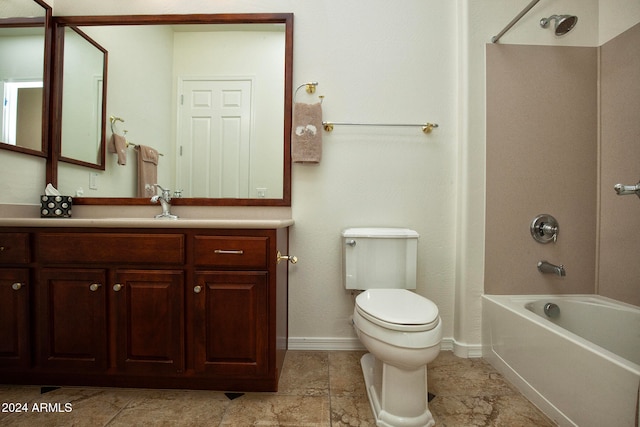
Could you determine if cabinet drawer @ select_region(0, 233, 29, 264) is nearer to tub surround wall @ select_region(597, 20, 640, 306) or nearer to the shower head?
the shower head

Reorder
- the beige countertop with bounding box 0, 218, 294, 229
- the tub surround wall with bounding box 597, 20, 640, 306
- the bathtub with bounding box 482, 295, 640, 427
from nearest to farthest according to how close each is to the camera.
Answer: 1. the bathtub with bounding box 482, 295, 640, 427
2. the beige countertop with bounding box 0, 218, 294, 229
3. the tub surround wall with bounding box 597, 20, 640, 306

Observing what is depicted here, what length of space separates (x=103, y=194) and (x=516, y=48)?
8.47 ft

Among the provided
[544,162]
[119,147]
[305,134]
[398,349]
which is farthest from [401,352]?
[119,147]

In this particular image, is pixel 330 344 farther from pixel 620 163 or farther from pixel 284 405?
pixel 620 163

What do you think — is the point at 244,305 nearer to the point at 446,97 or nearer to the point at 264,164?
the point at 264,164

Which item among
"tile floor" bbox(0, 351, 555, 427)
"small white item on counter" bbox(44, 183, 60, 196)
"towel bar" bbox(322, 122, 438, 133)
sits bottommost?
"tile floor" bbox(0, 351, 555, 427)

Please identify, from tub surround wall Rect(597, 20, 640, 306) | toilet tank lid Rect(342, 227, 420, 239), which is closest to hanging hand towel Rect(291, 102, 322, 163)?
toilet tank lid Rect(342, 227, 420, 239)

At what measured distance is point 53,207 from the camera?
1.49m

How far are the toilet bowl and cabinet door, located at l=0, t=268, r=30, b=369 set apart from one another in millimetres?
1480

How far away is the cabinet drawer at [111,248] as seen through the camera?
1.18 metres


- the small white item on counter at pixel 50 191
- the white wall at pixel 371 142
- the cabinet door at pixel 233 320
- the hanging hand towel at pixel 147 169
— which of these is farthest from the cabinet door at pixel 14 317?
the white wall at pixel 371 142

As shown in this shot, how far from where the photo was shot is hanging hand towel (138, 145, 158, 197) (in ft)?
5.24

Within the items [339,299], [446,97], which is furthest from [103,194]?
[446,97]

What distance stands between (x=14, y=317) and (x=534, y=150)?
2.74 m
